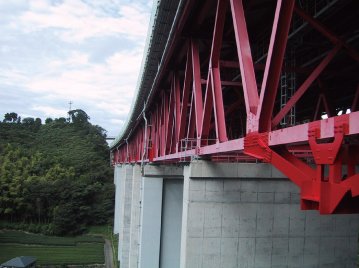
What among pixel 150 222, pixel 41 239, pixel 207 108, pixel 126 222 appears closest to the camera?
pixel 207 108

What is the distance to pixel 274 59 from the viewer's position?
5590 millimetres

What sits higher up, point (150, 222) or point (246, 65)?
point (246, 65)

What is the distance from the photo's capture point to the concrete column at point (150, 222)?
72.8ft

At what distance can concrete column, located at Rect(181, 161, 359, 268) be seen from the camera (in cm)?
1107

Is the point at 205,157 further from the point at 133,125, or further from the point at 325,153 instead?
the point at 133,125

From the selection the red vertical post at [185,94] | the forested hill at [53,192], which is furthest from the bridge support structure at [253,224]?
the forested hill at [53,192]

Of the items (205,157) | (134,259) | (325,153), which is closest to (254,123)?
(325,153)

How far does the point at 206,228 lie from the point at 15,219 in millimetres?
53559

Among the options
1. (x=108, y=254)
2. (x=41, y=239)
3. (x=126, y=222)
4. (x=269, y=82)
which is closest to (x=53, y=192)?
(x=41, y=239)

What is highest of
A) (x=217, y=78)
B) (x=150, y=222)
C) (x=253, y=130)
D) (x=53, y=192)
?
(x=217, y=78)

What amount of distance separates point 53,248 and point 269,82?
46.1m

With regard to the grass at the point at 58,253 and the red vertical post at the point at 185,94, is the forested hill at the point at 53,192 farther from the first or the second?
the red vertical post at the point at 185,94

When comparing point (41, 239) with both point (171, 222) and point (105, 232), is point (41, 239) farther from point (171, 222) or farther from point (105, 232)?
point (171, 222)

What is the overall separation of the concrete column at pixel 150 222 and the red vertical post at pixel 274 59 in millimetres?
16724
